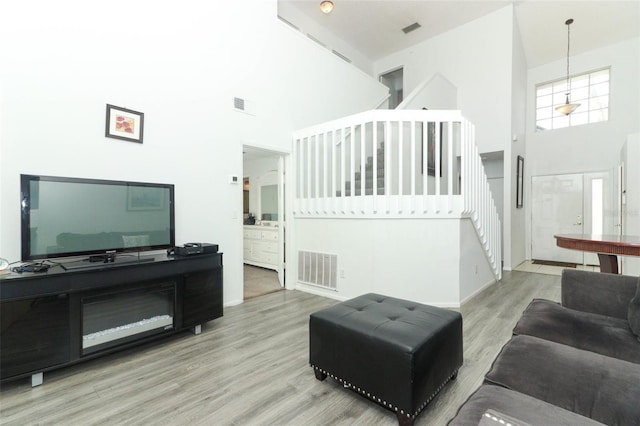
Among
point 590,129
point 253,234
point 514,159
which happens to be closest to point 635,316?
point 514,159

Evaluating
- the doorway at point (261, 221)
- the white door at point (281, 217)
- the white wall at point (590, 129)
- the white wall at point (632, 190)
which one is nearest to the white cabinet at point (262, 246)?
the doorway at point (261, 221)

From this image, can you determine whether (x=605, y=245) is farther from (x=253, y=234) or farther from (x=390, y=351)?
(x=253, y=234)

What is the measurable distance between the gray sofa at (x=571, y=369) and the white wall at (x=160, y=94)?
9.88 feet

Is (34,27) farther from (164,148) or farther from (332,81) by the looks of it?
(332,81)

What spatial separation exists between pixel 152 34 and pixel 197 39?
1.61 feet

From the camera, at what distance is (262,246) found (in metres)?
5.72

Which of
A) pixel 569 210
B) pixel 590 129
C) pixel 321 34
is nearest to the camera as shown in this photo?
pixel 590 129

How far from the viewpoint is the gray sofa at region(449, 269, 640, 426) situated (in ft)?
3.09

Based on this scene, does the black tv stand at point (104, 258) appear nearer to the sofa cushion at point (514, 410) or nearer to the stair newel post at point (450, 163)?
the sofa cushion at point (514, 410)

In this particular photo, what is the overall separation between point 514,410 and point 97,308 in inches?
107

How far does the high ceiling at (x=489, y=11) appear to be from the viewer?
5133mm

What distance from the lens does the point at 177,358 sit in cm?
231

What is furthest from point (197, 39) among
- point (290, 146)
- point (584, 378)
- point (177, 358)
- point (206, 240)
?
point (584, 378)

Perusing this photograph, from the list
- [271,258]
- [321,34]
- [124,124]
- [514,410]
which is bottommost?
[271,258]
